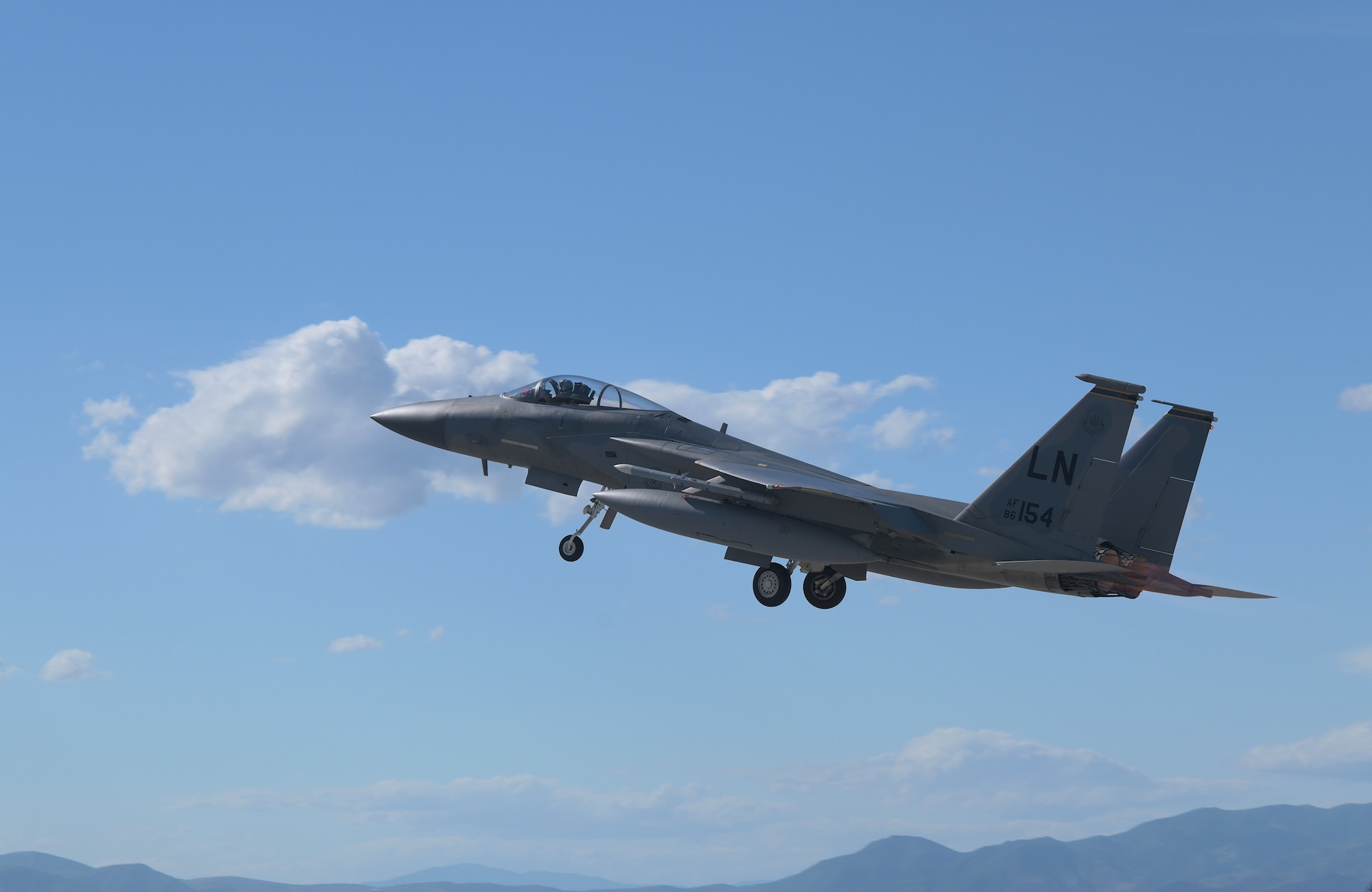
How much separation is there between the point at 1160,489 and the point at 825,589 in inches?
281

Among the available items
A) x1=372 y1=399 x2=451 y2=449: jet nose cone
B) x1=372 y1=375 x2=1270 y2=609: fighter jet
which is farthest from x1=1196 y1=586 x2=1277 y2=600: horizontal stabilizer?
x1=372 y1=399 x2=451 y2=449: jet nose cone

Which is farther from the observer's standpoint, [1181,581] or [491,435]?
[491,435]

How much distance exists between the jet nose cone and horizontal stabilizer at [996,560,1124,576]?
43.0 feet

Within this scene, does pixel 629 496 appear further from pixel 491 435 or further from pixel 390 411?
pixel 390 411

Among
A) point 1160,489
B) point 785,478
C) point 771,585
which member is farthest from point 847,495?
point 1160,489

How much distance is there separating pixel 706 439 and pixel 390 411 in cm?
769

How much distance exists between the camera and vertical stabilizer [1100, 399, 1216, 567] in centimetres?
2542

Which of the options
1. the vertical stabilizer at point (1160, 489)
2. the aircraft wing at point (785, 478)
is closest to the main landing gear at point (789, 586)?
the aircraft wing at point (785, 478)

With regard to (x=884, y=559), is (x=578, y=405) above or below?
above

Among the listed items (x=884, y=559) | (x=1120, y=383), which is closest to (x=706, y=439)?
(x=884, y=559)

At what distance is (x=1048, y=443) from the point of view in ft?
76.1

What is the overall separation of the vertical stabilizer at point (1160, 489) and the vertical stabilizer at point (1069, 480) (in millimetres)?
2643

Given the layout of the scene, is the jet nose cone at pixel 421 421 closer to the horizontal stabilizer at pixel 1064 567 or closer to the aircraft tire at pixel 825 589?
the aircraft tire at pixel 825 589

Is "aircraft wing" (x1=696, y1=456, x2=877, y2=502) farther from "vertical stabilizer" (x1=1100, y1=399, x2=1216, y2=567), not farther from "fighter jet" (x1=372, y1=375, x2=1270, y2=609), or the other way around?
"vertical stabilizer" (x1=1100, y1=399, x2=1216, y2=567)
